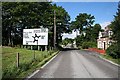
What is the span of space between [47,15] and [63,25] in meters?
18.6

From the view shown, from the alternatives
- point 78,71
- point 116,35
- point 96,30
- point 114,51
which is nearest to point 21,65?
point 78,71

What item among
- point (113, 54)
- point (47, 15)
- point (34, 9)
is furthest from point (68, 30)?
point (113, 54)

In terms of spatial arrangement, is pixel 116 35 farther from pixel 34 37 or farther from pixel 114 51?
pixel 34 37

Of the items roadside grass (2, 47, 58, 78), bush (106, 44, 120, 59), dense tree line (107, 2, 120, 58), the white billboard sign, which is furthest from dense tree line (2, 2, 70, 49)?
dense tree line (107, 2, 120, 58)

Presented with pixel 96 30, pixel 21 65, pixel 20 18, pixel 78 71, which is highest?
pixel 96 30

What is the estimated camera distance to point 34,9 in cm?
6788

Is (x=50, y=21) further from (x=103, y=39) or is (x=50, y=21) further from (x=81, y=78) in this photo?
(x=81, y=78)

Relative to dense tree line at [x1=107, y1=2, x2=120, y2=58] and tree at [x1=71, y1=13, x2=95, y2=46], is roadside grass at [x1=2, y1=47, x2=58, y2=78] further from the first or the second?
tree at [x1=71, y1=13, x2=95, y2=46]

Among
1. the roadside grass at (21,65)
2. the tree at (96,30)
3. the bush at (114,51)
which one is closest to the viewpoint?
the roadside grass at (21,65)

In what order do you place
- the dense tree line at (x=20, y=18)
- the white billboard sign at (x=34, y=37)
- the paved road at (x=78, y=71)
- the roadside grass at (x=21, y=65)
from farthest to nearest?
the dense tree line at (x=20, y=18) → the white billboard sign at (x=34, y=37) → the paved road at (x=78, y=71) → the roadside grass at (x=21, y=65)

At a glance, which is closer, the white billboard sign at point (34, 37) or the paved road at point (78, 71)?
the paved road at point (78, 71)

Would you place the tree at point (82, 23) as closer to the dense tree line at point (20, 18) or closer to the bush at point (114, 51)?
the dense tree line at point (20, 18)

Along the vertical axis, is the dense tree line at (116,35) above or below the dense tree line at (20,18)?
below

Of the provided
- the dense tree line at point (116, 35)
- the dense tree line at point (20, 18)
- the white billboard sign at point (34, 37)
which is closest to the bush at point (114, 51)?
the dense tree line at point (116, 35)
